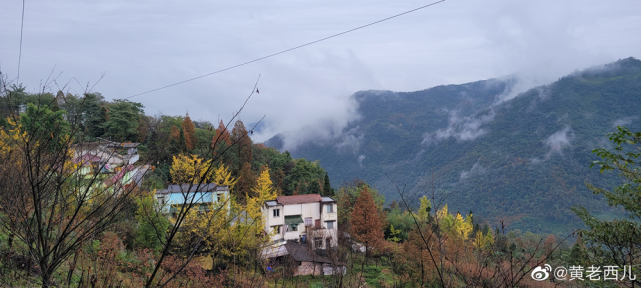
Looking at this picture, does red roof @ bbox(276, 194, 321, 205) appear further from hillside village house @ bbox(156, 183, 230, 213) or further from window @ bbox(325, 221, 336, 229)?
hillside village house @ bbox(156, 183, 230, 213)

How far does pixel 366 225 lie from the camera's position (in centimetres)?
1803

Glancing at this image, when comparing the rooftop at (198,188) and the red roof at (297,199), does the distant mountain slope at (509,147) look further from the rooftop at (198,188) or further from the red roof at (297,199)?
the rooftop at (198,188)

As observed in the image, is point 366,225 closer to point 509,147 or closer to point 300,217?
point 300,217

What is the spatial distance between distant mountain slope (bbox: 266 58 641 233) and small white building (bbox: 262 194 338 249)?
26.7m

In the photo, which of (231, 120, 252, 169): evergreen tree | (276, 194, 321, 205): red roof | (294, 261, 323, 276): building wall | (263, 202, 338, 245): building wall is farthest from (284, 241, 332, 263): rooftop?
(231, 120, 252, 169): evergreen tree

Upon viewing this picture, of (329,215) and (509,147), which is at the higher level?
(509,147)

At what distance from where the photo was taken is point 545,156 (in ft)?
189

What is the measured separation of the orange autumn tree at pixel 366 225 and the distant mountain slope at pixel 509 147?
2679cm

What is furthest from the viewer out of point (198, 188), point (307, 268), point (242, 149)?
point (242, 149)

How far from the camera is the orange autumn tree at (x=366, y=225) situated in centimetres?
1794

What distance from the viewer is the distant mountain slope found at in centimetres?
4712

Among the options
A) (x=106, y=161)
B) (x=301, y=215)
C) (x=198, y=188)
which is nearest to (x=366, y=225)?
(x=301, y=215)

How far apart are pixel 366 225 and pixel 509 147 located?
60534mm

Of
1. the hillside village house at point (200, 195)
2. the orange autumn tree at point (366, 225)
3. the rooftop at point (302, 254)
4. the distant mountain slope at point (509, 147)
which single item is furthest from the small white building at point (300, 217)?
the distant mountain slope at point (509, 147)
